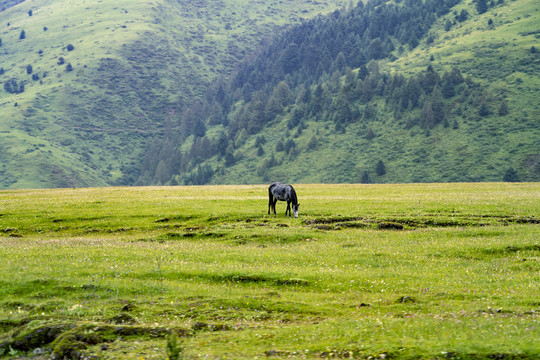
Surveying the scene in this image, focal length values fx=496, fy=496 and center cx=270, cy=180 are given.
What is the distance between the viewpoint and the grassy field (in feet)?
50.5

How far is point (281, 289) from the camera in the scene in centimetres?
2245

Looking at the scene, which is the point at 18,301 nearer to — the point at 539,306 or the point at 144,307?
the point at 144,307

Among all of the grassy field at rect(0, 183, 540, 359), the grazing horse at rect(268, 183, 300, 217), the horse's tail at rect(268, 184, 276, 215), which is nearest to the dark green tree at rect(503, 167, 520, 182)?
the grassy field at rect(0, 183, 540, 359)

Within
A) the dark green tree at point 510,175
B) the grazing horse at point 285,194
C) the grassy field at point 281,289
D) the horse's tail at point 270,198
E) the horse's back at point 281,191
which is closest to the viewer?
the grassy field at point 281,289

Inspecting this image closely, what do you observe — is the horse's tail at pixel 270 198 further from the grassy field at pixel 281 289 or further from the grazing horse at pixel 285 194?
the grassy field at pixel 281 289

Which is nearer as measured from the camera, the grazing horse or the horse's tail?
the grazing horse

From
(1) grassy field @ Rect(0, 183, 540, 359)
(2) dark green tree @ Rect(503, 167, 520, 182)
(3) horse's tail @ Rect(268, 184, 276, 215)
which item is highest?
(2) dark green tree @ Rect(503, 167, 520, 182)

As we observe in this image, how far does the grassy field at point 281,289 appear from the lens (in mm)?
15398

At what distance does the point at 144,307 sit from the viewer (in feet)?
65.4

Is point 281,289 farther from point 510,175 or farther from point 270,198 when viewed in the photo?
point 510,175

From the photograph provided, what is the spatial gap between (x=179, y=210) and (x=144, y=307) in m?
29.5

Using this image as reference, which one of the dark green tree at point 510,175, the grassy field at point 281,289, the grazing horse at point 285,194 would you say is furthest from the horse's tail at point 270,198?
the dark green tree at point 510,175

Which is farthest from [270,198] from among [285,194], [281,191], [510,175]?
[510,175]

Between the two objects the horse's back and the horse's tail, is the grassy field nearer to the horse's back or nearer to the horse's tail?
the horse's back
